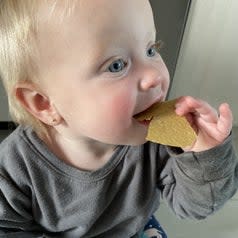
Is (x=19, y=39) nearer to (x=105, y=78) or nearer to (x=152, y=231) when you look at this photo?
(x=105, y=78)

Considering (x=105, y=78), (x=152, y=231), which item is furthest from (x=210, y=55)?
(x=105, y=78)

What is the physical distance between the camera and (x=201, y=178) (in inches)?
27.6

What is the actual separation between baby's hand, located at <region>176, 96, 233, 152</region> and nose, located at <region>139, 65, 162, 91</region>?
5 cm

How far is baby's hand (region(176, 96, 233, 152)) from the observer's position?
2.06 feet

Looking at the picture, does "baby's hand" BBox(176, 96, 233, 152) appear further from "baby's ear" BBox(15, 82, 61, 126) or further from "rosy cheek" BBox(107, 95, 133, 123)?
"baby's ear" BBox(15, 82, 61, 126)

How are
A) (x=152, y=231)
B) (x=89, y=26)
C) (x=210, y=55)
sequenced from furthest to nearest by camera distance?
(x=210, y=55)
(x=152, y=231)
(x=89, y=26)

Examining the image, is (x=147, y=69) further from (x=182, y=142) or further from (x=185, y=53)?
(x=185, y=53)

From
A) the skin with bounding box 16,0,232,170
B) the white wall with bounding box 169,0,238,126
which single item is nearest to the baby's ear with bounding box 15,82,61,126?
the skin with bounding box 16,0,232,170

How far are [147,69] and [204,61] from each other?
492mm

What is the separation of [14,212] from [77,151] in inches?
5.4

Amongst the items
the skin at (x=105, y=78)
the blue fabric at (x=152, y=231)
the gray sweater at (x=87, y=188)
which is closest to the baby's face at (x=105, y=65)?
the skin at (x=105, y=78)

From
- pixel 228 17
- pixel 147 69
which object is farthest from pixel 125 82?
pixel 228 17

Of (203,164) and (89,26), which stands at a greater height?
(89,26)

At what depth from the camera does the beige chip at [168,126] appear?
65 centimetres
